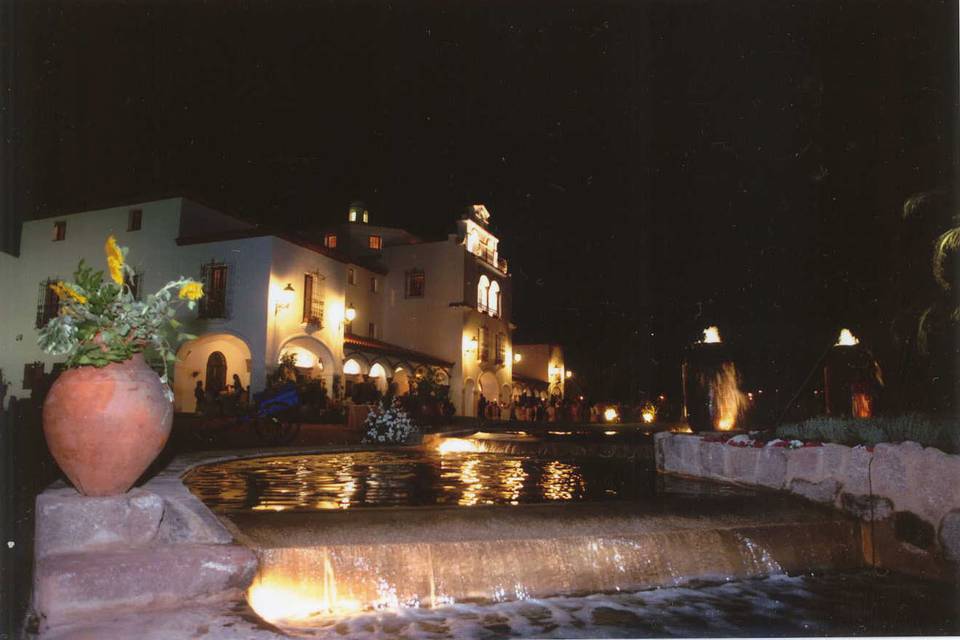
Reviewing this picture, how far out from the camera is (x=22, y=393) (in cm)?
2575

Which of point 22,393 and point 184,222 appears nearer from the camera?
point 184,222

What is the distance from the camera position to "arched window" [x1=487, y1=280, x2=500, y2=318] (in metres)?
37.5

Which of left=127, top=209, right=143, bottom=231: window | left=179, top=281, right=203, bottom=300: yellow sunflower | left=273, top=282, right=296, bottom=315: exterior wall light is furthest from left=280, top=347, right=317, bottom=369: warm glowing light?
left=179, top=281, right=203, bottom=300: yellow sunflower

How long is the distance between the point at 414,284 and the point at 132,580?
30.8 meters

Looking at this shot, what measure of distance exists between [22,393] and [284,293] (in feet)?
40.8

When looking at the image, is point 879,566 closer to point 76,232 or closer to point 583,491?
point 583,491

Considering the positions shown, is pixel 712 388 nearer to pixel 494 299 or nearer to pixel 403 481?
pixel 403 481

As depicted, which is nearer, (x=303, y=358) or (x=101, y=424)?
(x=101, y=424)

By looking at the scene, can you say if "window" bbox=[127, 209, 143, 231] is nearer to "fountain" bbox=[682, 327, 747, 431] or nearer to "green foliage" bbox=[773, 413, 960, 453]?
"fountain" bbox=[682, 327, 747, 431]

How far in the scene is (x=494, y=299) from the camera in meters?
38.4

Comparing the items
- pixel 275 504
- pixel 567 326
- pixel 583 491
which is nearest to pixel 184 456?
pixel 275 504

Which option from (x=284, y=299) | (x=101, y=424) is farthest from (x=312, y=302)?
(x=101, y=424)

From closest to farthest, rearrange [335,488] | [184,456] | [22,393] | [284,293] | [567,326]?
[335,488], [184,456], [284,293], [22,393], [567,326]

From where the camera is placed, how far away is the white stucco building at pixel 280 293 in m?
22.7
